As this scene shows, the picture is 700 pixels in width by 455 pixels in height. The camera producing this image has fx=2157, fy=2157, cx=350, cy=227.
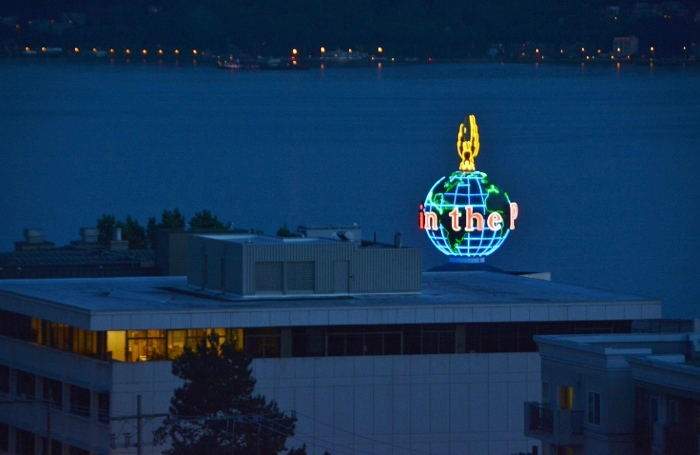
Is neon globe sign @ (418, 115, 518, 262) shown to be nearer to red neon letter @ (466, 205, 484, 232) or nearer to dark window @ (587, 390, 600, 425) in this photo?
red neon letter @ (466, 205, 484, 232)

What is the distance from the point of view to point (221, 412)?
21438 millimetres

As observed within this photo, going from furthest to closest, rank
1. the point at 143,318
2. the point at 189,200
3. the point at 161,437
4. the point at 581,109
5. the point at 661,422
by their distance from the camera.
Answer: the point at 581,109 → the point at 189,200 → the point at 143,318 → the point at 161,437 → the point at 661,422

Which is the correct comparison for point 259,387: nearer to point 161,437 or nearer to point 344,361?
point 344,361

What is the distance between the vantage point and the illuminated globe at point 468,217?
37.6 metres

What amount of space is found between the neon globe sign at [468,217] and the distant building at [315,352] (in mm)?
11466

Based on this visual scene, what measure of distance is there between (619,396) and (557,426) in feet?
3.15

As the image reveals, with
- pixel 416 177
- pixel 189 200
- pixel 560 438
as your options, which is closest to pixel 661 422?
pixel 560 438

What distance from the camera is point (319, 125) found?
168750 millimetres

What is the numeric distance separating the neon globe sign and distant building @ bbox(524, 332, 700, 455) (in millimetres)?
16844

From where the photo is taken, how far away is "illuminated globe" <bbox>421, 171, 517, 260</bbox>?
37.6 m

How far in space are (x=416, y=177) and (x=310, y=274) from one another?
83.1 metres

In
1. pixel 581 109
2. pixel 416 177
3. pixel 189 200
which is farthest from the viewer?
pixel 581 109

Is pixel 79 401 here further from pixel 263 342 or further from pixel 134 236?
pixel 134 236

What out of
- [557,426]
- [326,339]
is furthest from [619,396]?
[326,339]
